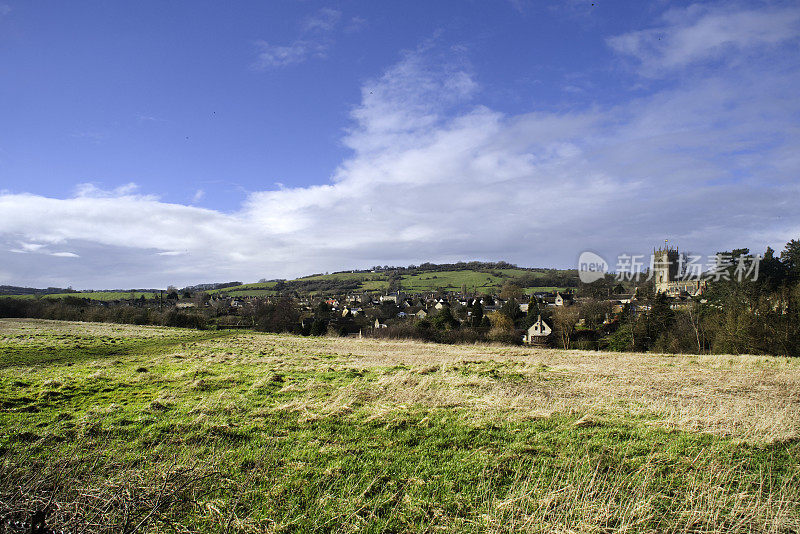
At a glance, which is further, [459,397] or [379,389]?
[379,389]

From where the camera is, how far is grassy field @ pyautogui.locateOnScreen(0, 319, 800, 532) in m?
4.78

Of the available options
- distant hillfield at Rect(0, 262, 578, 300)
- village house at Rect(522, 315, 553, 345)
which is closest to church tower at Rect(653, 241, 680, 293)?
distant hillfield at Rect(0, 262, 578, 300)

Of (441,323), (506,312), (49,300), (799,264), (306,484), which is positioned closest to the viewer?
(306,484)

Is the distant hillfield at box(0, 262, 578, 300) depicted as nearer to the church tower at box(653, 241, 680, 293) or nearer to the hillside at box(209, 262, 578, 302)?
the hillside at box(209, 262, 578, 302)

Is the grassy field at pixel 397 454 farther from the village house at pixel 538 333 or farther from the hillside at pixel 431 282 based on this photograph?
the hillside at pixel 431 282

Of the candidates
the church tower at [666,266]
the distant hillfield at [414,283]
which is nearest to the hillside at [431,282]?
the distant hillfield at [414,283]

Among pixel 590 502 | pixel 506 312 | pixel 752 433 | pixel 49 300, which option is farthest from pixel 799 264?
pixel 49 300

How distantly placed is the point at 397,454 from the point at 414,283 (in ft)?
452

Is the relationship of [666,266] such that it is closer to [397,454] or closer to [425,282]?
[425,282]

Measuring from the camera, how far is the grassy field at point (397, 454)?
4781mm

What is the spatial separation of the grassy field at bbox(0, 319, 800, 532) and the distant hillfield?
4338 inches

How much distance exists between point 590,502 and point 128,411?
35.5 feet

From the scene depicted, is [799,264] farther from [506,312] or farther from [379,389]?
[379,389]

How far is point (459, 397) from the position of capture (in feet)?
37.8
